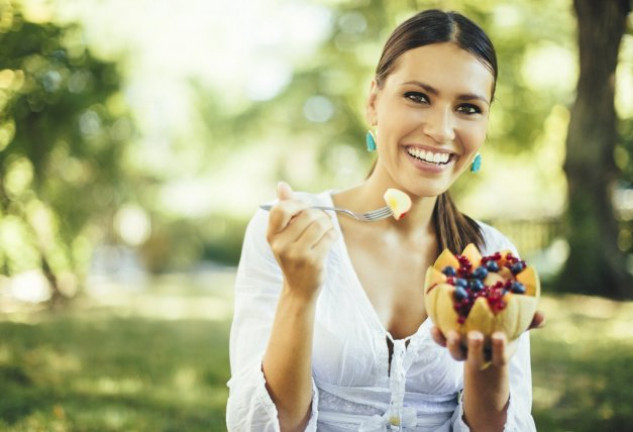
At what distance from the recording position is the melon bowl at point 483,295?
4.53ft

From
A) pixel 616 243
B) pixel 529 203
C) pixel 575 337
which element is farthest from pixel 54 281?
pixel 529 203

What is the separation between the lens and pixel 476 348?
1.37 meters

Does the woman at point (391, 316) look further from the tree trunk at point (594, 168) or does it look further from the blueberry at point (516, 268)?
the tree trunk at point (594, 168)

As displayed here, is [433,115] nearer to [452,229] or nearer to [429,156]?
[429,156]

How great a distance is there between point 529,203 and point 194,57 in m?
21.2

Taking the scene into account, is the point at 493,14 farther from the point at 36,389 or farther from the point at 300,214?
the point at 300,214

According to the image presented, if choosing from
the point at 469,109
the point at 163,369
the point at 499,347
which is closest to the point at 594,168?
the point at 163,369

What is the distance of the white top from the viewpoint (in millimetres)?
1817

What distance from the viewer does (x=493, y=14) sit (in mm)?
10617

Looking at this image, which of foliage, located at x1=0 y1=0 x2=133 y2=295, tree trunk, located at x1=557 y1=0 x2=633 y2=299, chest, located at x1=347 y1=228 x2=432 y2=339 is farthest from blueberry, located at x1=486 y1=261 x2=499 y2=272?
tree trunk, located at x1=557 y1=0 x2=633 y2=299

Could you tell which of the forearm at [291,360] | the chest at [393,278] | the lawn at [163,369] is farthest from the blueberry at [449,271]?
the lawn at [163,369]

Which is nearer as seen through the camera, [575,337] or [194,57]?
[575,337]

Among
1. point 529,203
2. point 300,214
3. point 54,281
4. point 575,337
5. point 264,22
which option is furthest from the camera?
point 529,203

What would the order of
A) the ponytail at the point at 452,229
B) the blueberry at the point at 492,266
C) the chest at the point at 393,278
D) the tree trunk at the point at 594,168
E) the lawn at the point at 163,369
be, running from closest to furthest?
the blueberry at the point at 492,266 → the chest at the point at 393,278 → the ponytail at the point at 452,229 → the lawn at the point at 163,369 → the tree trunk at the point at 594,168
